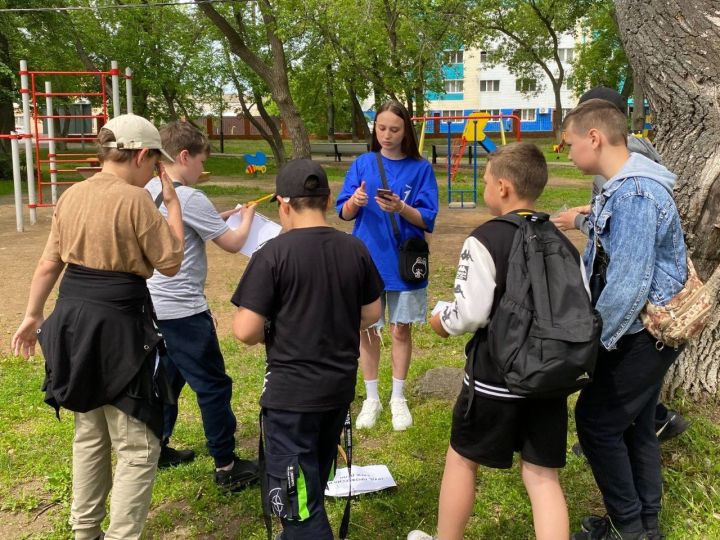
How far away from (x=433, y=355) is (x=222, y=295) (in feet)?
8.52

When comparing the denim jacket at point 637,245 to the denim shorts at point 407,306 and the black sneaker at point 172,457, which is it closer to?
the denim shorts at point 407,306

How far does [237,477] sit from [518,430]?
143cm

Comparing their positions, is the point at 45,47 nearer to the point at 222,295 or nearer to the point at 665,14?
the point at 222,295

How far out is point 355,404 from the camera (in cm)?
Result: 410

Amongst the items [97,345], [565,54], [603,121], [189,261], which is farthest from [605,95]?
[565,54]

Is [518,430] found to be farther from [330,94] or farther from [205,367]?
[330,94]

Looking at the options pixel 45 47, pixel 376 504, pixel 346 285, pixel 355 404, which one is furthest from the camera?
pixel 45 47

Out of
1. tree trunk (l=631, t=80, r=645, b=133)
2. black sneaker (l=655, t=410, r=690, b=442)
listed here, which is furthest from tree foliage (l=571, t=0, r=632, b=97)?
black sneaker (l=655, t=410, r=690, b=442)

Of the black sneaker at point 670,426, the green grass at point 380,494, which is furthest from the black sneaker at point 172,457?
the black sneaker at point 670,426

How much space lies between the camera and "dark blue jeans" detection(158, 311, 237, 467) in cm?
296

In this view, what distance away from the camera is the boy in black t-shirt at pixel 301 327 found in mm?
2195

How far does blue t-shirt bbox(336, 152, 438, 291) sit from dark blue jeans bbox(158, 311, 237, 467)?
1.04 meters

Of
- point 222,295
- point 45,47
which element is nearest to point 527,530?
point 222,295

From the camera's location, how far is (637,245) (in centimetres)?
228
